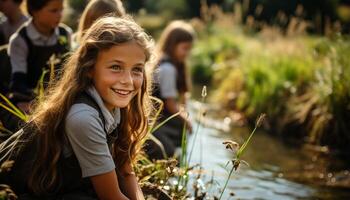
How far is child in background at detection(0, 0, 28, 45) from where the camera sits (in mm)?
4656

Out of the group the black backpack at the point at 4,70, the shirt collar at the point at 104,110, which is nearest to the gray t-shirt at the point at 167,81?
the black backpack at the point at 4,70

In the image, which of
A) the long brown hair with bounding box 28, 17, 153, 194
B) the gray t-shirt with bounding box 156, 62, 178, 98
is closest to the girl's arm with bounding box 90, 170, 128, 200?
the long brown hair with bounding box 28, 17, 153, 194

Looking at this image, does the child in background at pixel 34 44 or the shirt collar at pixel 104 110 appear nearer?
the shirt collar at pixel 104 110

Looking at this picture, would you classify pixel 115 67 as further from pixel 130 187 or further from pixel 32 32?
pixel 32 32

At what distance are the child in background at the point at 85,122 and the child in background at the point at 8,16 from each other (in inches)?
86.4

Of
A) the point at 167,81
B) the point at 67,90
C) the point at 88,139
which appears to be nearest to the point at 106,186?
the point at 88,139

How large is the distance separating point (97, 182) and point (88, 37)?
0.66 metres

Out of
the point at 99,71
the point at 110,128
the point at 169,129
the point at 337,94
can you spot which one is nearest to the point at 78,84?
the point at 99,71

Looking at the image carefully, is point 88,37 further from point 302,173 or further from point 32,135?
point 302,173

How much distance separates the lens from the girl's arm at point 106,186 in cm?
246

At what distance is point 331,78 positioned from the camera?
6.12 metres

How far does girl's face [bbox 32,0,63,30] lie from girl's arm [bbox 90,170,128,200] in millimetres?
1893

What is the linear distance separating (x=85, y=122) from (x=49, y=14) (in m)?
1.87

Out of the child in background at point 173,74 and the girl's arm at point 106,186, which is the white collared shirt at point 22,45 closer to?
the child in background at point 173,74
